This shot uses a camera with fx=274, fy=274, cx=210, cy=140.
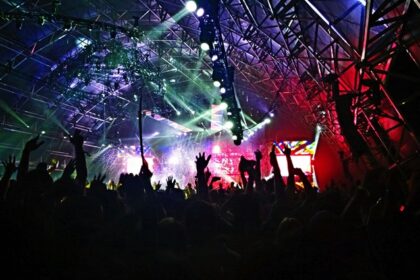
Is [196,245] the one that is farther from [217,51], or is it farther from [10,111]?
[10,111]

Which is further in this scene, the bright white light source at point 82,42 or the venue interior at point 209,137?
the bright white light source at point 82,42

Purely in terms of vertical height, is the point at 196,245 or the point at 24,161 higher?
the point at 24,161

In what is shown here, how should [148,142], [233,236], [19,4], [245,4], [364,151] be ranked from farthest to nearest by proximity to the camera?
[148,142] < [19,4] < [245,4] < [364,151] < [233,236]

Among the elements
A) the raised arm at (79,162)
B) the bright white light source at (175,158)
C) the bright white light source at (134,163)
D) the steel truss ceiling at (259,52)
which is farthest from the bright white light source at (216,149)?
the raised arm at (79,162)

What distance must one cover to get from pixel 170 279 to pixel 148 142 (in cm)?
1689

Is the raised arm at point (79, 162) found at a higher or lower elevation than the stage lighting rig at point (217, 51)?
lower

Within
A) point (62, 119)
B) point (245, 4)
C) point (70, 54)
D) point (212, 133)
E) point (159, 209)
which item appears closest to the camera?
point (159, 209)

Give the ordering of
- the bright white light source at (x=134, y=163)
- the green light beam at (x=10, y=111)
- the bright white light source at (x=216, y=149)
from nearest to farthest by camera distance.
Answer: the green light beam at (x=10, y=111) → the bright white light source at (x=216, y=149) → the bright white light source at (x=134, y=163)

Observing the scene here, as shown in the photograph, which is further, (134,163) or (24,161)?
(134,163)

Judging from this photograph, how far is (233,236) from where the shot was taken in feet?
6.12

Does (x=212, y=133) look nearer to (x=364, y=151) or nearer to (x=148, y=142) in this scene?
(x=148, y=142)

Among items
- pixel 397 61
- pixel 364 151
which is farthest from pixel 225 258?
pixel 397 61

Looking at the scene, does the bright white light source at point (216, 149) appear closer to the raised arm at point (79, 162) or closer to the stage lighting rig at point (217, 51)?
the stage lighting rig at point (217, 51)

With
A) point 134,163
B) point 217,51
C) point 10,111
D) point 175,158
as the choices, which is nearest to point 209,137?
point 175,158
